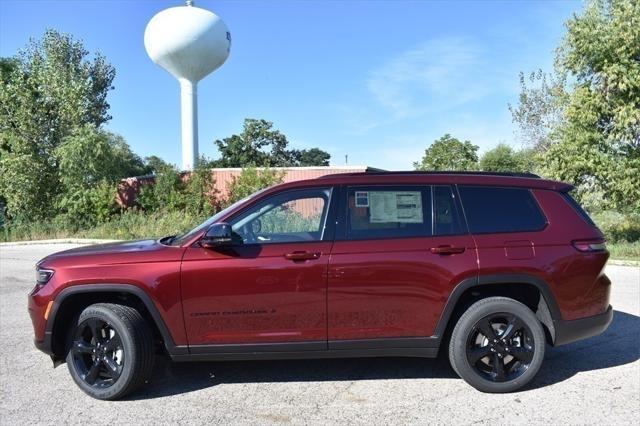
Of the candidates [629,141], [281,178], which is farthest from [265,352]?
[281,178]

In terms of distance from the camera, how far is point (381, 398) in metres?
4.48

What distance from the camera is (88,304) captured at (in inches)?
185

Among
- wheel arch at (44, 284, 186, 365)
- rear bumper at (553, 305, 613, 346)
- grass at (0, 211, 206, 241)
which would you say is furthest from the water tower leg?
rear bumper at (553, 305, 613, 346)

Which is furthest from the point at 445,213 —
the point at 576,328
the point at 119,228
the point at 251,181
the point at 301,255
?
the point at 251,181

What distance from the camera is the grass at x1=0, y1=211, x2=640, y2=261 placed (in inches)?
829

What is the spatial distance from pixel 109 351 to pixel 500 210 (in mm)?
3525

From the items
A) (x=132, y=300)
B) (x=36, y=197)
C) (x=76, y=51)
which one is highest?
(x=76, y=51)

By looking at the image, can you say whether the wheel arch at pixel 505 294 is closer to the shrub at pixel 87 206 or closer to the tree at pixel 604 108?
the tree at pixel 604 108

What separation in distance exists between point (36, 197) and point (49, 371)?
22.2 metres

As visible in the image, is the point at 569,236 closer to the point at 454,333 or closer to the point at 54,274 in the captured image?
the point at 454,333

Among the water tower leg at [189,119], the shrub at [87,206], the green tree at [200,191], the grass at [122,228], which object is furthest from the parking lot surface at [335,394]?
the water tower leg at [189,119]

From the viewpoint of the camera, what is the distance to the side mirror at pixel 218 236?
4367 millimetres

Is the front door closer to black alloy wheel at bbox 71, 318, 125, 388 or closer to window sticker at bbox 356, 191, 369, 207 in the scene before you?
window sticker at bbox 356, 191, 369, 207

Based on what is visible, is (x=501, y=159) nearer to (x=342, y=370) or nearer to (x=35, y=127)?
(x=35, y=127)
